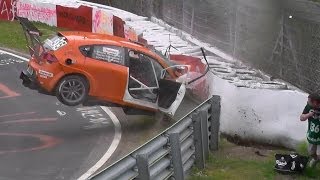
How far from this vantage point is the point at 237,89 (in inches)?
460

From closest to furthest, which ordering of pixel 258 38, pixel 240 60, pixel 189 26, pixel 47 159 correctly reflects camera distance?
pixel 47 159 → pixel 258 38 → pixel 240 60 → pixel 189 26

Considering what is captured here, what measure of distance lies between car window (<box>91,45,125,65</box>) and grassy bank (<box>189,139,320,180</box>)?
118 inches

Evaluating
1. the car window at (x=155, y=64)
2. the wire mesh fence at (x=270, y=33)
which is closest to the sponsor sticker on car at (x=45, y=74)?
the car window at (x=155, y=64)

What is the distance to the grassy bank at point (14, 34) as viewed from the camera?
72.6 feet

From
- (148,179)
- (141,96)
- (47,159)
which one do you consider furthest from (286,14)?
(148,179)

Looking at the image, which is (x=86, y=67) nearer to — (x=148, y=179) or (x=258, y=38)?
(x=258, y=38)

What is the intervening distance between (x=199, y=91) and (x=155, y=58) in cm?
119

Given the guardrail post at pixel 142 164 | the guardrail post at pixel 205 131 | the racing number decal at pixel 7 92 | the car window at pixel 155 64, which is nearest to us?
the guardrail post at pixel 142 164

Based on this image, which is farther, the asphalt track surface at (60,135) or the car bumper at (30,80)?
the car bumper at (30,80)

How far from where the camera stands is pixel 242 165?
9.79m

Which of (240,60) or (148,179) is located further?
(240,60)

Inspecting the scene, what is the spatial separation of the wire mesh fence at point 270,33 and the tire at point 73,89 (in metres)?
3.90

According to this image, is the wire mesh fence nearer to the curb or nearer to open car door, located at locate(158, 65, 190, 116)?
open car door, located at locate(158, 65, 190, 116)

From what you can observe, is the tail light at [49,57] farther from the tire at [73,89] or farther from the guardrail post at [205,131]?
the guardrail post at [205,131]
